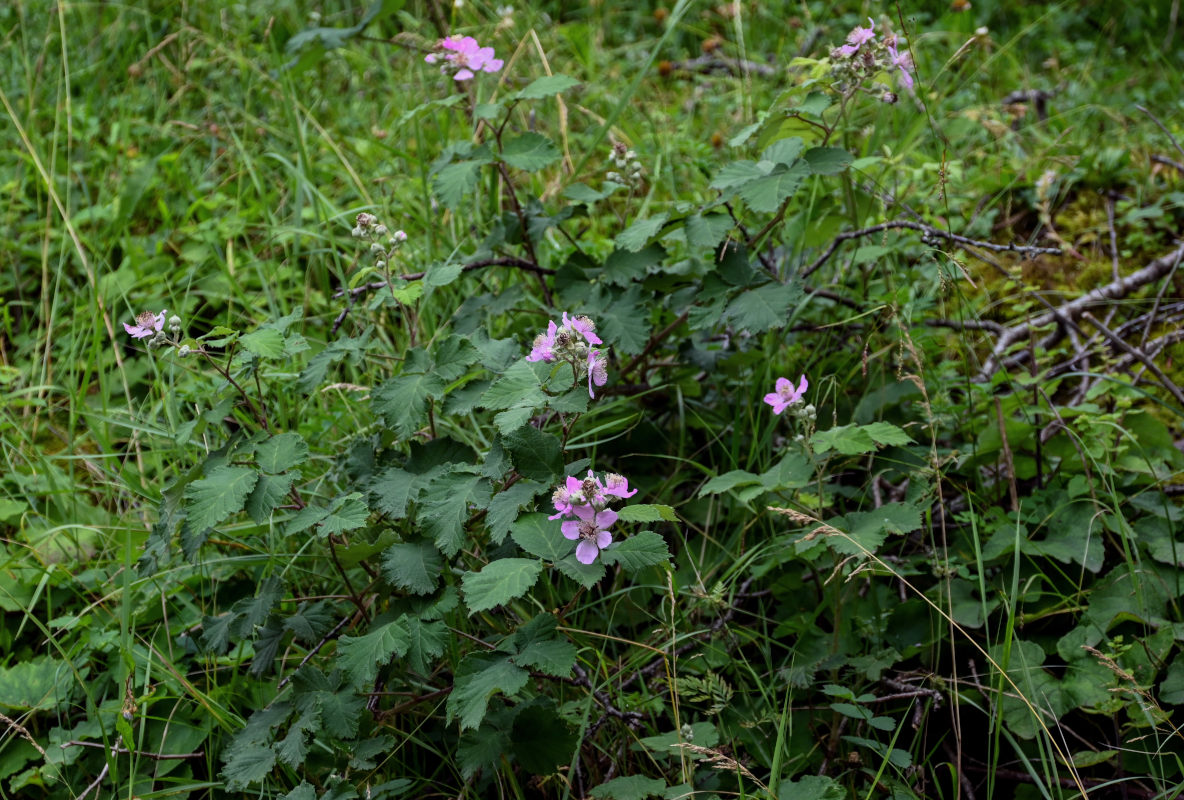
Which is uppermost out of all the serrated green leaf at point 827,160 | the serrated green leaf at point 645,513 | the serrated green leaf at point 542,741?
the serrated green leaf at point 827,160

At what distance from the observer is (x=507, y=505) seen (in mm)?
1283

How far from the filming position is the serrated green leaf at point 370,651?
1259 millimetres

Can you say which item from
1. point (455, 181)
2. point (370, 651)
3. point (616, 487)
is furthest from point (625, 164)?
point (370, 651)

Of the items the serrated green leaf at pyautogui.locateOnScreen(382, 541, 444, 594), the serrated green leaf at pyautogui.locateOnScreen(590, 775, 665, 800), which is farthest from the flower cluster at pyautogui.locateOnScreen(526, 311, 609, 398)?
the serrated green leaf at pyautogui.locateOnScreen(590, 775, 665, 800)

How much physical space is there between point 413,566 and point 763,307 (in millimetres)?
738

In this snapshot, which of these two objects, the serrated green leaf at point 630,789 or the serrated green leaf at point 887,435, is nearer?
the serrated green leaf at point 630,789

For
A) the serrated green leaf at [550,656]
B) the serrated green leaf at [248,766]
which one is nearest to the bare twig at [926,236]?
the serrated green leaf at [550,656]

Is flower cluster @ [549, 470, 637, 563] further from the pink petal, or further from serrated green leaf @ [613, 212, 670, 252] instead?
serrated green leaf @ [613, 212, 670, 252]

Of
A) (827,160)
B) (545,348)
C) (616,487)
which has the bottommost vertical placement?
(616,487)

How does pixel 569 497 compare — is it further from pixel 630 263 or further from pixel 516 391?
pixel 630 263

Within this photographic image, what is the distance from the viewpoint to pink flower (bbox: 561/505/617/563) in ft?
4.03

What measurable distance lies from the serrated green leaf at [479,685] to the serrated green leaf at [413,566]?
0.13m

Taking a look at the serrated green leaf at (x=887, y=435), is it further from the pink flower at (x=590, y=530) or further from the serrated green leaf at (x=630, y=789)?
the serrated green leaf at (x=630, y=789)

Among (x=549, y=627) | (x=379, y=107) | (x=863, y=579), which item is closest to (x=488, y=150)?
(x=549, y=627)
